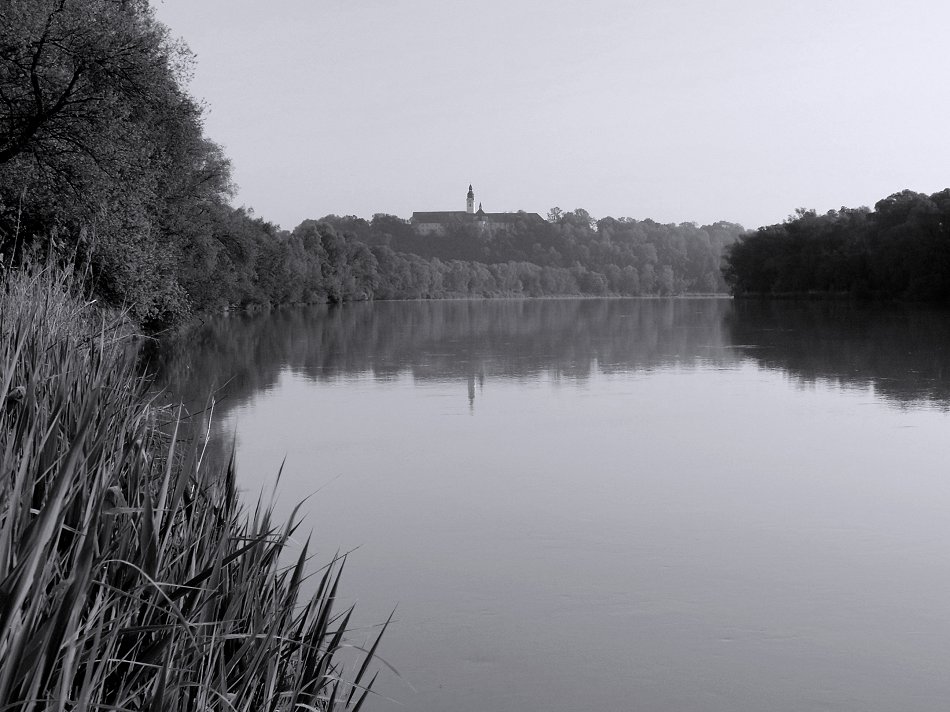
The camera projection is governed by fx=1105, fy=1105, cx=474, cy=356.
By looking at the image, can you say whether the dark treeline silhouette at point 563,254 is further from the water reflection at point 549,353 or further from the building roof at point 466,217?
the water reflection at point 549,353

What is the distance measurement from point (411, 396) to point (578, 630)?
1130cm

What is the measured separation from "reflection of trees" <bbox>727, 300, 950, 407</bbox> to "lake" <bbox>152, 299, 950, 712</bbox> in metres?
0.38

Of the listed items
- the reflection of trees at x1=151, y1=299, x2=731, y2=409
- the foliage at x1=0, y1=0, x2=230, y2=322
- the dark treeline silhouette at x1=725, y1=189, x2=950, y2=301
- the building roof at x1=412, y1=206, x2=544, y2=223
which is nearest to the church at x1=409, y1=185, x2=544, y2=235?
the building roof at x1=412, y1=206, x2=544, y2=223

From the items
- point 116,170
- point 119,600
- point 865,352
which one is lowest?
point 865,352

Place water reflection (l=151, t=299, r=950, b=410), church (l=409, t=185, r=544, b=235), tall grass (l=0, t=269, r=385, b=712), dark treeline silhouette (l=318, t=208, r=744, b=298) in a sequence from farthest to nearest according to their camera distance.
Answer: church (l=409, t=185, r=544, b=235) → dark treeline silhouette (l=318, t=208, r=744, b=298) → water reflection (l=151, t=299, r=950, b=410) → tall grass (l=0, t=269, r=385, b=712)

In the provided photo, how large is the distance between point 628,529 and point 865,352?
18.8 m

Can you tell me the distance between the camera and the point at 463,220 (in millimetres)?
166500

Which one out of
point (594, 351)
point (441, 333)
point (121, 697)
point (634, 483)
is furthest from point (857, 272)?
point (121, 697)

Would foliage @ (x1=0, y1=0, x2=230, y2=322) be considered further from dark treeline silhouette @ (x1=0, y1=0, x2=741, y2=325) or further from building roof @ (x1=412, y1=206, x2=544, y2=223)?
building roof @ (x1=412, y1=206, x2=544, y2=223)

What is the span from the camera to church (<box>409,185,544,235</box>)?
154 metres

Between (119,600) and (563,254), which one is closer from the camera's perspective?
(119,600)

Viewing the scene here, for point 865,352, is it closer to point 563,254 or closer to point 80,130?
point 80,130

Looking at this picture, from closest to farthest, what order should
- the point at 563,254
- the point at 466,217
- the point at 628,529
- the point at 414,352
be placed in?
the point at 628,529 < the point at 414,352 < the point at 563,254 < the point at 466,217

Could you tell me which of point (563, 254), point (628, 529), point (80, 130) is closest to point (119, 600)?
point (628, 529)
